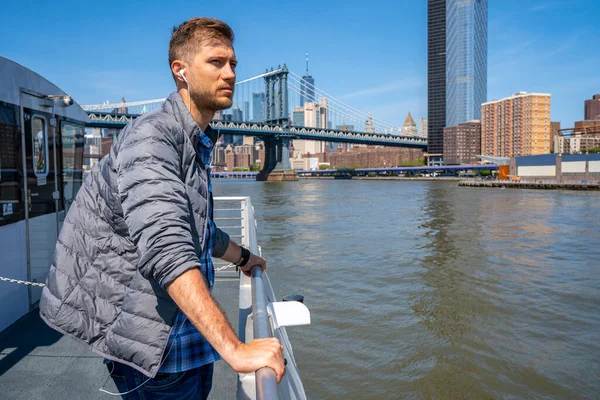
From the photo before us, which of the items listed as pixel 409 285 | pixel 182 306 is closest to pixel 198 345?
pixel 182 306

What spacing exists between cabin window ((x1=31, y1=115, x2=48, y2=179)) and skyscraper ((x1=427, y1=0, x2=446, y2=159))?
115395 millimetres

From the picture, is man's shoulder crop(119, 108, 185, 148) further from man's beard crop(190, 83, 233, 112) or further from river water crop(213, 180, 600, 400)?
river water crop(213, 180, 600, 400)

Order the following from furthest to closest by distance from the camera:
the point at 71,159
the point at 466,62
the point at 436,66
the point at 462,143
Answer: the point at 436,66 → the point at 466,62 → the point at 462,143 → the point at 71,159

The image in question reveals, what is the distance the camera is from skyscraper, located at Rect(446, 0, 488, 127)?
111525mm

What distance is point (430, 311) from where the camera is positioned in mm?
6516

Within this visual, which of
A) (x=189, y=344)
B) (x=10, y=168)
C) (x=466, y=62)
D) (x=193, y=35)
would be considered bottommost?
(x=189, y=344)

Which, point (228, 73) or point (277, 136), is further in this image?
point (277, 136)

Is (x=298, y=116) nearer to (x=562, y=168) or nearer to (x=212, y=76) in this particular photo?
(x=562, y=168)

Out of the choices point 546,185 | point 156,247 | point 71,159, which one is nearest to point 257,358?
point 156,247

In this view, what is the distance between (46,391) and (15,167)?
60.6 inches

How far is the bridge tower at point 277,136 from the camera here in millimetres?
62562

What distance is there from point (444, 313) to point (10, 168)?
5357 millimetres

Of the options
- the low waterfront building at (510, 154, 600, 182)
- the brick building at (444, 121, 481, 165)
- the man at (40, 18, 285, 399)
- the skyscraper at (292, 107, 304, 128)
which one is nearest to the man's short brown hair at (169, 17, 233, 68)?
the man at (40, 18, 285, 399)

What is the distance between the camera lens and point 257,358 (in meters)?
0.82
